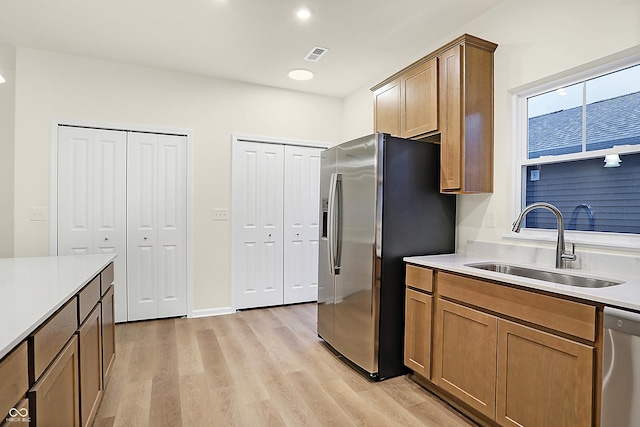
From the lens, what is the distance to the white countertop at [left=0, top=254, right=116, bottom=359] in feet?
3.53

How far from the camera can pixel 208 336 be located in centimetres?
332

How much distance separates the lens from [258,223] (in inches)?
165

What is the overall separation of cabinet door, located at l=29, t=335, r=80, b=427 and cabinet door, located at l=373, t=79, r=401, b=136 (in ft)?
8.78

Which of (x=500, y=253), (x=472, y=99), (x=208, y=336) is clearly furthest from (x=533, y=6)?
(x=208, y=336)

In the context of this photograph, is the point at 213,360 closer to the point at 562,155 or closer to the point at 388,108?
the point at 388,108

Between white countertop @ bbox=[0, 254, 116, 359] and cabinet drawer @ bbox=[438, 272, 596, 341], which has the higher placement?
white countertop @ bbox=[0, 254, 116, 359]

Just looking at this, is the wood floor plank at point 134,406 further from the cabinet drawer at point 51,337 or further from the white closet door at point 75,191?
the white closet door at point 75,191

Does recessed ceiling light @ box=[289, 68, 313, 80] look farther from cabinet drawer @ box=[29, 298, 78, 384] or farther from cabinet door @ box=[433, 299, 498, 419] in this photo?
cabinet drawer @ box=[29, 298, 78, 384]

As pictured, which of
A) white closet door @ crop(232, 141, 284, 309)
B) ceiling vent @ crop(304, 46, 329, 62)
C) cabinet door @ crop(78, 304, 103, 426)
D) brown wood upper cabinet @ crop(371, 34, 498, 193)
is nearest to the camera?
cabinet door @ crop(78, 304, 103, 426)

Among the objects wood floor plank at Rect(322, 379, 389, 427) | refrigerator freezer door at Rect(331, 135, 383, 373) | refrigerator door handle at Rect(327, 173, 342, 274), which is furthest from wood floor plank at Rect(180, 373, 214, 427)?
refrigerator door handle at Rect(327, 173, 342, 274)

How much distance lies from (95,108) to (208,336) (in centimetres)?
256

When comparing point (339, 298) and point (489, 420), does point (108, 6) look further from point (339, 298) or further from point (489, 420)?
point (489, 420)

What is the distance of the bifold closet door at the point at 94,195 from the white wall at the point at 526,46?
3340 mm

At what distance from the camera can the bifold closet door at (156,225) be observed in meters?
3.68
